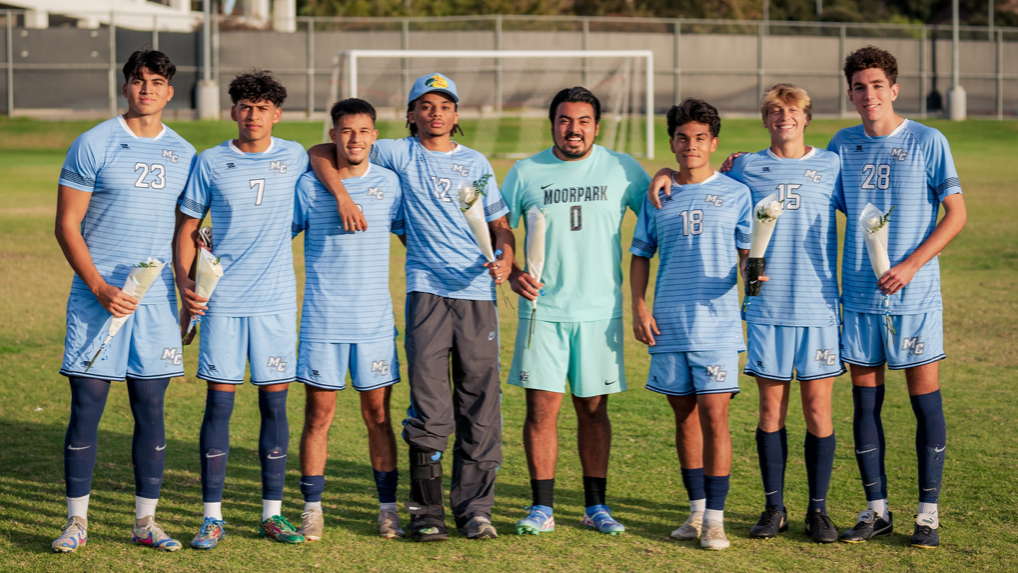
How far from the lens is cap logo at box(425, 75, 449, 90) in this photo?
491 centimetres

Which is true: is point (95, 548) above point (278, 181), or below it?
below

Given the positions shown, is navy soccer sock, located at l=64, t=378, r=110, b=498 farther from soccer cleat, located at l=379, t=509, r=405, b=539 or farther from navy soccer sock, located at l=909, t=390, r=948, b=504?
navy soccer sock, located at l=909, t=390, r=948, b=504

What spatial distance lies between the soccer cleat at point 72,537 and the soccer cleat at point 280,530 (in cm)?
81

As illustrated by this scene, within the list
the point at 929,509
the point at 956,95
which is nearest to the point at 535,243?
the point at 929,509

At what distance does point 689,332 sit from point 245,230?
2.16 m

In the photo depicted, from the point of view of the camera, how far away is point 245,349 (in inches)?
187

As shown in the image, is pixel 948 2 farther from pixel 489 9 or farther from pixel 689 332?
pixel 689 332

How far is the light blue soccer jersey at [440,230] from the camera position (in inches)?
193

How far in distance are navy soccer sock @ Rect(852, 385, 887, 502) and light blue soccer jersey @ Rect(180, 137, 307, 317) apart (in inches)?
112

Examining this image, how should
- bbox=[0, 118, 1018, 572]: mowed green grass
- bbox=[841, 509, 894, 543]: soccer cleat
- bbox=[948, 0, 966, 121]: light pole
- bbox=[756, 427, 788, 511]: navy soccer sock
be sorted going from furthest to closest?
bbox=[948, 0, 966, 121]: light pole, bbox=[756, 427, 788, 511]: navy soccer sock, bbox=[841, 509, 894, 543]: soccer cleat, bbox=[0, 118, 1018, 572]: mowed green grass

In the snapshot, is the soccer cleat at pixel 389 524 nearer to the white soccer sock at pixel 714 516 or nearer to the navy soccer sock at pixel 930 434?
the white soccer sock at pixel 714 516

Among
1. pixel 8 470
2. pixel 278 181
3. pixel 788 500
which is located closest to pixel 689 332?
pixel 788 500

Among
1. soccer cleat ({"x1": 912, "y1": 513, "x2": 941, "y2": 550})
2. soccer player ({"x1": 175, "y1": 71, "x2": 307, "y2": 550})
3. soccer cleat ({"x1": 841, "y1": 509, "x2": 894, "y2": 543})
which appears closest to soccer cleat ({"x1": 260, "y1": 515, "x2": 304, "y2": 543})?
soccer player ({"x1": 175, "y1": 71, "x2": 307, "y2": 550})

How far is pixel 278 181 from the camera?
4789 millimetres
